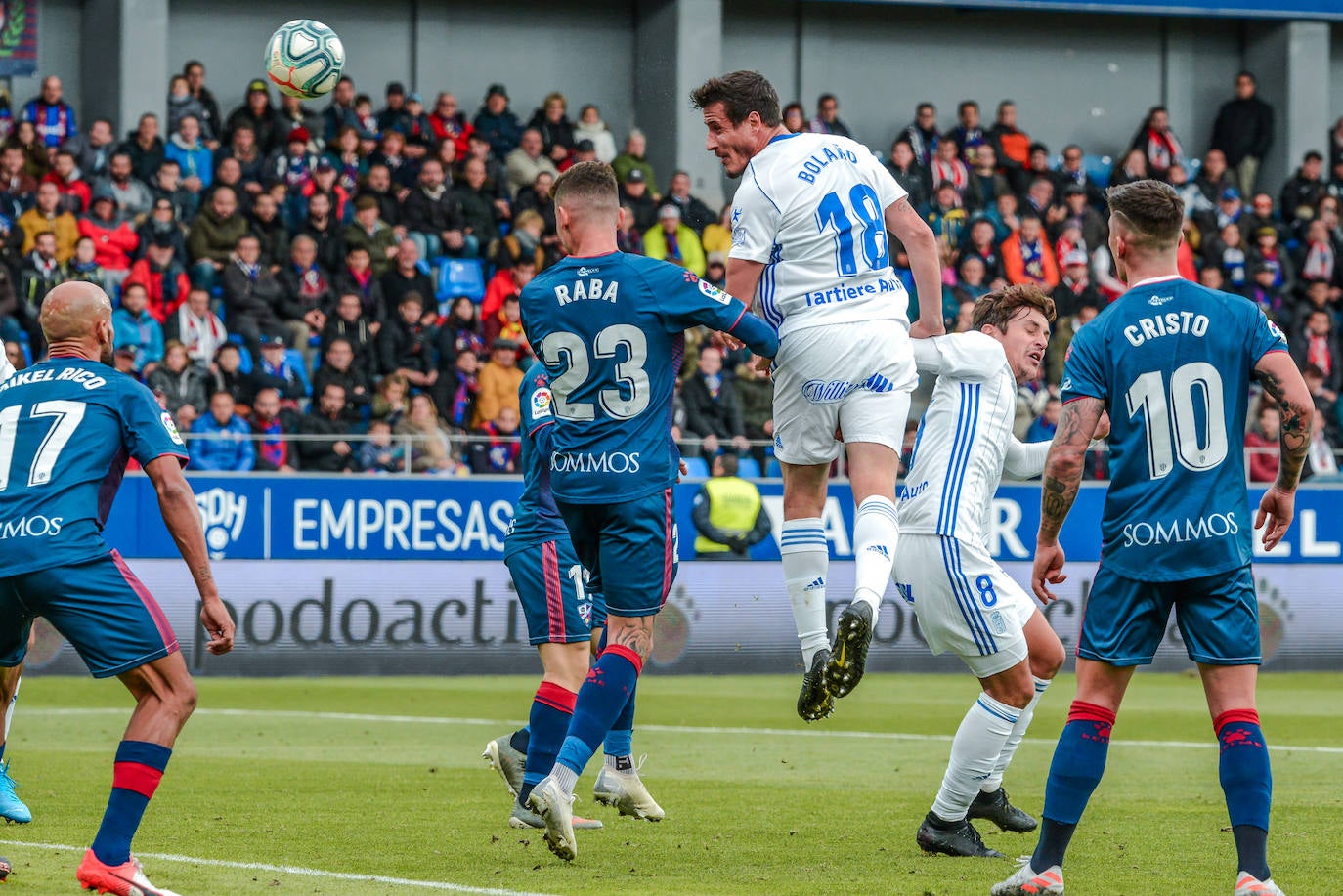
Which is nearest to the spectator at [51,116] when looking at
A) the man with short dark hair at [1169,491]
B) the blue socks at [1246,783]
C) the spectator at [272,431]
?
the spectator at [272,431]

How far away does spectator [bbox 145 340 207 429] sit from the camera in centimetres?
1761

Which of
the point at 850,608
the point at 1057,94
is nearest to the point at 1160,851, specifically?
the point at 850,608

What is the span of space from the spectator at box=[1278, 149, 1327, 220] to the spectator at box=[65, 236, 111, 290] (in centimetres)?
1609

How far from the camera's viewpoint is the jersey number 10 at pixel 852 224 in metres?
7.75

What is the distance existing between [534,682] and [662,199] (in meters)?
7.97

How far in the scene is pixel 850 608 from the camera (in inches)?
277

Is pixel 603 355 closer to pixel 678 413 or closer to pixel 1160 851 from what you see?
pixel 1160 851

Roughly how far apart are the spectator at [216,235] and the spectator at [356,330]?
104 cm

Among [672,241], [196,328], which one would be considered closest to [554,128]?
[672,241]

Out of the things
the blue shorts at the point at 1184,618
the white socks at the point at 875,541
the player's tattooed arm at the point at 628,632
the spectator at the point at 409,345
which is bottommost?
the player's tattooed arm at the point at 628,632

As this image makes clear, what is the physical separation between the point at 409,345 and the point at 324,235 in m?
1.71

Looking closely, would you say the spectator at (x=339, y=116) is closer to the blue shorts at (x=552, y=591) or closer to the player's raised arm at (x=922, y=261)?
the blue shorts at (x=552, y=591)

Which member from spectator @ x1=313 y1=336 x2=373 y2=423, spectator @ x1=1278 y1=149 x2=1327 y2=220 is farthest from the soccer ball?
spectator @ x1=1278 y1=149 x2=1327 y2=220

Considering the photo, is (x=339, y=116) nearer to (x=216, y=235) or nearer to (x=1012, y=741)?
(x=216, y=235)
